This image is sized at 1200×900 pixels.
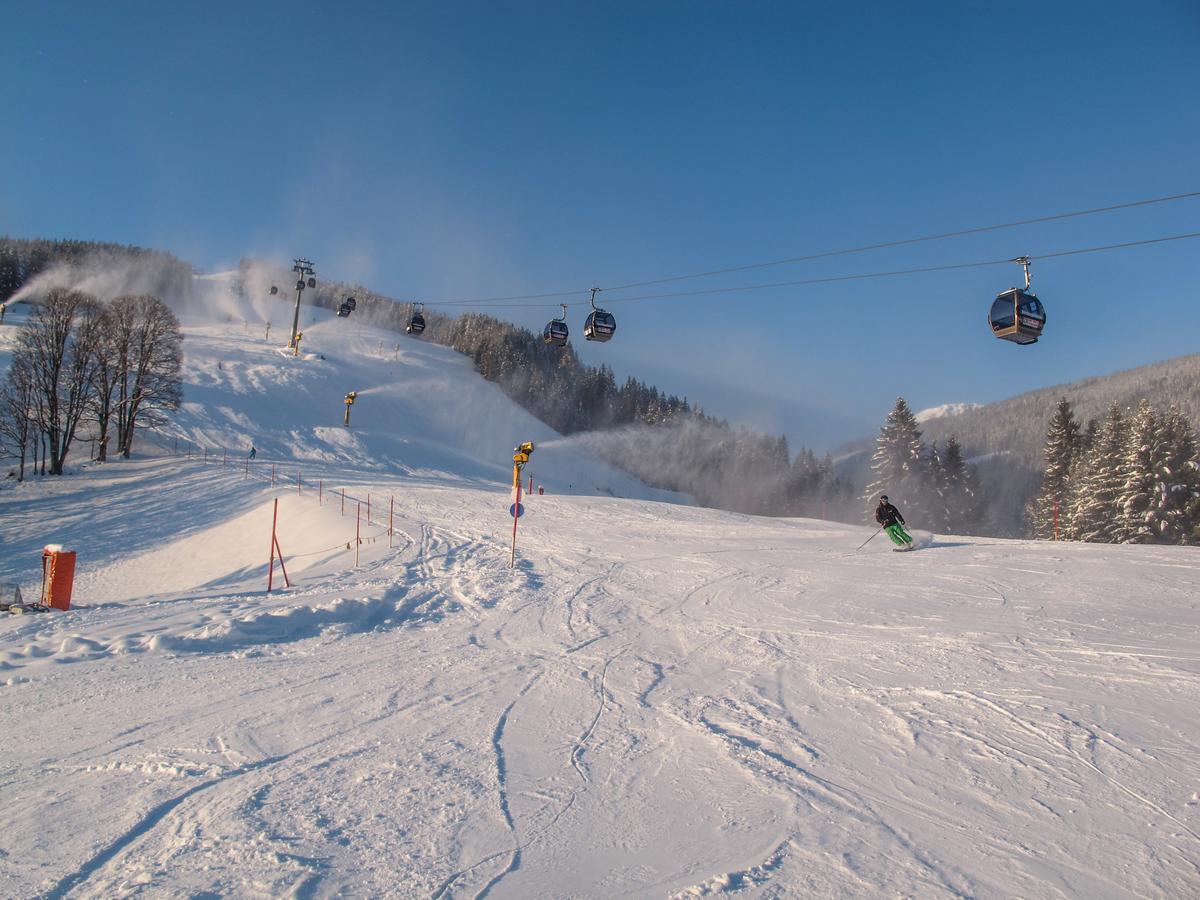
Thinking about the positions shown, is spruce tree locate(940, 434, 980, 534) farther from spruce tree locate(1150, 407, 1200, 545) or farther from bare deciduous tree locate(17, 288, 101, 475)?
bare deciduous tree locate(17, 288, 101, 475)

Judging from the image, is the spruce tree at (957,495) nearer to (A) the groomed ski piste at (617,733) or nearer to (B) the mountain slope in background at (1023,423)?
(B) the mountain slope in background at (1023,423)

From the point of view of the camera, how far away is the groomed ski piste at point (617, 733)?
3.88 metres

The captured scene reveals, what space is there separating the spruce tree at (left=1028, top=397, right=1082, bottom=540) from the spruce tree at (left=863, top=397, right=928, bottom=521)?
809 centimetres

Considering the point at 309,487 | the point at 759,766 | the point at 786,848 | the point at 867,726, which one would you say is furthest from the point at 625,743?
the point at 309,487

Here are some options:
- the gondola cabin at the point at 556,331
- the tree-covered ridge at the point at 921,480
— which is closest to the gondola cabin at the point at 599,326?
the gondola cabin at the point at 556,331

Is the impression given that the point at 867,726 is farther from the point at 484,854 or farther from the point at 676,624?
the point at 676,624

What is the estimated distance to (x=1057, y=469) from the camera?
50344 millimetres

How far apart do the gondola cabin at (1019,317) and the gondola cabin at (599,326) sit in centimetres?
1069

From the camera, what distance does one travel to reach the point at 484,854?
3957 mm

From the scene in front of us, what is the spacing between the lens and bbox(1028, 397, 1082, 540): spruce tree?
4706cm

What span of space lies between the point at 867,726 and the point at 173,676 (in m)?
7.26

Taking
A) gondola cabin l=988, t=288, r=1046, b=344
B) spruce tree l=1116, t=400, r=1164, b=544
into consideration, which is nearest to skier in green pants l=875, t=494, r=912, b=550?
gondola cabin l=988, t=288, r=1046, b=344

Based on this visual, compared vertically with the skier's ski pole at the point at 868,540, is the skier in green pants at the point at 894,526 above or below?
above

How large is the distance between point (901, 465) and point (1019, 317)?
43.6 m
